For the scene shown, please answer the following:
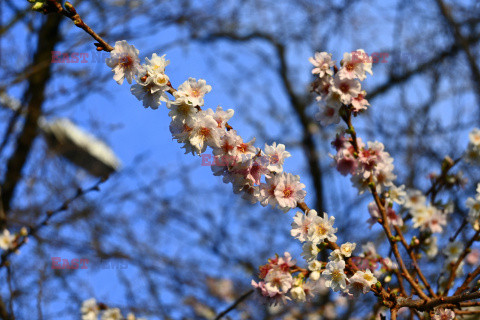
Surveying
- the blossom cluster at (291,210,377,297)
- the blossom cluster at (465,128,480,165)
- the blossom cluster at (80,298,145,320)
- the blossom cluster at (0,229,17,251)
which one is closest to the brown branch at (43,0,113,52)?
the blossom cluster at (291,210,377,297)

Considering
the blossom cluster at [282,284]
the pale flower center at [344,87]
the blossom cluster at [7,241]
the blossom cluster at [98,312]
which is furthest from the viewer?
the blossom cluster at [7,241]

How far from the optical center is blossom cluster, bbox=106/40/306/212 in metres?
1.68

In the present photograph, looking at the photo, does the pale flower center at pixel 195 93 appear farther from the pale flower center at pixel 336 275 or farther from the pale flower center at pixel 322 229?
the pale flower center at pixel 336 275

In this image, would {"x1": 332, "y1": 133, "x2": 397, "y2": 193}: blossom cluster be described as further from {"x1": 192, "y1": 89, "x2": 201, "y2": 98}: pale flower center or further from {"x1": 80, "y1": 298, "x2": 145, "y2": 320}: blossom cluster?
{"x1": 80, "y1": 298, "x2": 145, "y2": 320}: blossom cluster

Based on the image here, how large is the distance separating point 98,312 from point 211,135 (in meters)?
2.02

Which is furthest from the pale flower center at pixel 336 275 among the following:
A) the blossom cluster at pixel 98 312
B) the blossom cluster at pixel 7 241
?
the blossom cluster at pixel 7 241

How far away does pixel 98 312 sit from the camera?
314 centimetres

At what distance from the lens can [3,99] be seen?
501 cm

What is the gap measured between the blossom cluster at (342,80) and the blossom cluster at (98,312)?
1.95 m

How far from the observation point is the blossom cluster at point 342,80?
2.07 metres

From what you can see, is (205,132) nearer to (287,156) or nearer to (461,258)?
(287,156)

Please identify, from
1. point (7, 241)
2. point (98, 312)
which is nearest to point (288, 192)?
point (98, 312)

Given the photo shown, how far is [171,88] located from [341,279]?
38.6 inches

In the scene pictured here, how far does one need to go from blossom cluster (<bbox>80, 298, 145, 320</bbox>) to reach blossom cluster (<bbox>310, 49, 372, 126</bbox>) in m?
1.95
